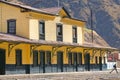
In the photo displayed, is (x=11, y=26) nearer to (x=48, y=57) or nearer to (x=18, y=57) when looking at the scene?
(x=18, y=57)

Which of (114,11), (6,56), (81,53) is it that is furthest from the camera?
(114,11)

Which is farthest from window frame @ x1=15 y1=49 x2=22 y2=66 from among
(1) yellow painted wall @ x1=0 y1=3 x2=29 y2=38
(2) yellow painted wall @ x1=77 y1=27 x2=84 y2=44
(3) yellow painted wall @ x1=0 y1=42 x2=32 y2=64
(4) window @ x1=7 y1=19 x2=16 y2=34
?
(2) yellow painted wall @ x1=77 y1=27 x2=84 y2=44

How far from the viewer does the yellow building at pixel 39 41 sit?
36.6 metres

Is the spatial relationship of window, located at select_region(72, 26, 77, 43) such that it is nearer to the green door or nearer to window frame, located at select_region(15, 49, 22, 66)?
window frame, located at select_region(15, 49, 22, 66)

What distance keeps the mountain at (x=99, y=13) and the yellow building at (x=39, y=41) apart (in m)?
120

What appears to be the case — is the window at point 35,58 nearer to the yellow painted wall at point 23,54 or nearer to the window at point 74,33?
the yellow painted wall at point 23,54

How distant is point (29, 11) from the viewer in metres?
40.1

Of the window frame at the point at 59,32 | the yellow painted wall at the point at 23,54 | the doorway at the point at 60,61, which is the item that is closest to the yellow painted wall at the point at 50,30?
the window frame at the point at 59,32

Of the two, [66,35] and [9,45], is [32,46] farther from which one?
[66,35]

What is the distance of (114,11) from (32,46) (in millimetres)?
151550

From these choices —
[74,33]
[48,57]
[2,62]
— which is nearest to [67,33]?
[74,33]

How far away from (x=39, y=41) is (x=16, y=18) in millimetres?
3250

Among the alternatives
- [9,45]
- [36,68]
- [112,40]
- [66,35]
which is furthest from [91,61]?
[112,40]

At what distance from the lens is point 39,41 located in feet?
132
